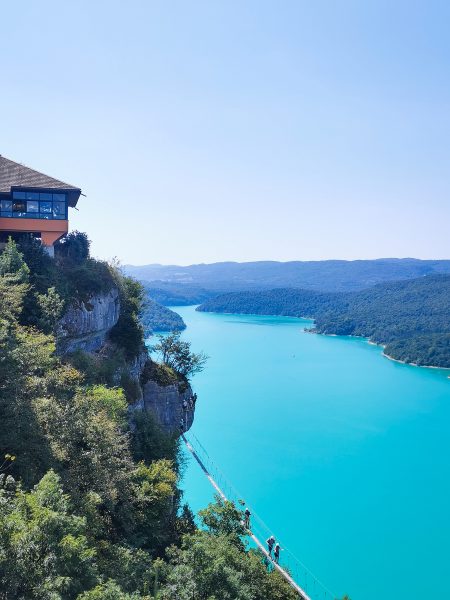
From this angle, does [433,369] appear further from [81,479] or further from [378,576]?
[81,479]

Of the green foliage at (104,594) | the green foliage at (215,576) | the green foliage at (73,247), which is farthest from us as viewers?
the green foliage at (73,247)

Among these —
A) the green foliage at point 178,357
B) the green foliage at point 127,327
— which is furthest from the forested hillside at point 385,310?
the green foliage at point 127,327

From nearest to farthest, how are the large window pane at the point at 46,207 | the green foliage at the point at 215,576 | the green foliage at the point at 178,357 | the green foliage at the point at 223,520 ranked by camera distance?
the green foliage at the point at 215,576, the green foliage at the point at 223,520, the large window pane at the point at 46,207, the green foliage at the point at 178,357

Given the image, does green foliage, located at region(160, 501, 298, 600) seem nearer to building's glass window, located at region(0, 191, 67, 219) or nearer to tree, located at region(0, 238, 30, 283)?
tree, located at region(0, 238, 30, 283)

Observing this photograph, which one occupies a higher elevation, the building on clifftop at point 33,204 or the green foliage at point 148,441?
the building on clifftop at point 33,204

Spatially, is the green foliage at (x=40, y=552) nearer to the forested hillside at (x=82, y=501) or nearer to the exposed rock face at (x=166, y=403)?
the forested hillside at (x=82, y=501)

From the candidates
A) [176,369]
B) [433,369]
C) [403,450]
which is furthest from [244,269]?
[176,369]

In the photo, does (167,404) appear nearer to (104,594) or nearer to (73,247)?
(73,247)
